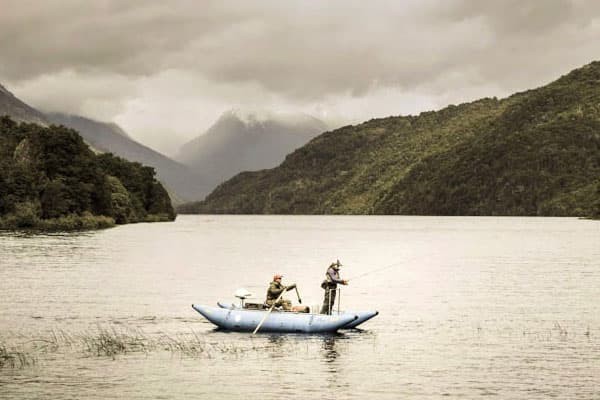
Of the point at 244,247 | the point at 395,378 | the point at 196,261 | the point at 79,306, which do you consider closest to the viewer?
the point at 395,378

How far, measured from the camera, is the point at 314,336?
4991 cm

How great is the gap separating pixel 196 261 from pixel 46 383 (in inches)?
3143

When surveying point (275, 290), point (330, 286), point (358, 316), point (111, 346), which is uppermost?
point (330, 286)

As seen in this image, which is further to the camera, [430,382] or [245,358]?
[245,358]

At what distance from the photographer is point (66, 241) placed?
14738 cm

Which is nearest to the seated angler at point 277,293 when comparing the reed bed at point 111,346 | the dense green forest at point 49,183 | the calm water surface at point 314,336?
the calm water surface at point 314,336

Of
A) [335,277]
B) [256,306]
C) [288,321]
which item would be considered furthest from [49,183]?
[288,321]

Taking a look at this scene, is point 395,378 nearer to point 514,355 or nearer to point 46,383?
point 514,355

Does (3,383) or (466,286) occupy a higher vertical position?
(466,286)

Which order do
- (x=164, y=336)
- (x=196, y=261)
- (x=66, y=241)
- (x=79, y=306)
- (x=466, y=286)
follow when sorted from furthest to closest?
(x=66, y=241) → (x=196, y=261) → (x=466, y=286) → (x=79, y=306) → (x=164, y=336)

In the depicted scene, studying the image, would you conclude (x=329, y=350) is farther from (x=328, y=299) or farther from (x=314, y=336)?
(x=328, y=299)

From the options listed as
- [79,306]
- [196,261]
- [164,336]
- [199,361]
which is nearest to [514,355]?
[199,361]

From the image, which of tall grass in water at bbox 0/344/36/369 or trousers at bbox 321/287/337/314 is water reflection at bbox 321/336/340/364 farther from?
tall grass in water at bbox 0/344/36/369

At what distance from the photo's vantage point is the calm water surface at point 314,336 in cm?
3825
